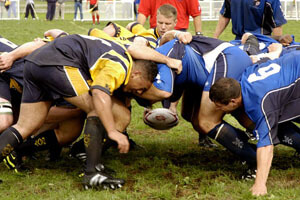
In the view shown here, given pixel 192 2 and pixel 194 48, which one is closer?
pixel 194 48

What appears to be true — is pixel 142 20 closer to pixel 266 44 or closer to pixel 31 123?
pixel 266 44

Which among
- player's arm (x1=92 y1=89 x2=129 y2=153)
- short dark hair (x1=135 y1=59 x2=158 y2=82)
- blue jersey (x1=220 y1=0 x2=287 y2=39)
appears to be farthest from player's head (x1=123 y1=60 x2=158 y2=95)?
blue jersey (x1=220 y1=0 x2=287 y2=39)

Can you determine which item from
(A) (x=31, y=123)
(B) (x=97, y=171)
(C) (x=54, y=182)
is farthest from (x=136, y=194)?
(A) (x=31, y=123)

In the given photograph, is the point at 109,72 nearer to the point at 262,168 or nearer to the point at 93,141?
the point at 93,141

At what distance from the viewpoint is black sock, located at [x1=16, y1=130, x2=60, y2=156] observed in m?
5.38

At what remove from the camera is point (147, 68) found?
4.68 meters

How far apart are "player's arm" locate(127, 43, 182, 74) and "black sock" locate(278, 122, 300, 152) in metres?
1.23

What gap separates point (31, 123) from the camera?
484cm

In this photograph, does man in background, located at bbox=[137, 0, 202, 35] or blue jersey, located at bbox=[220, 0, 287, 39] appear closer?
blue jersey, located at bbox=[220, 0, 287, 39]

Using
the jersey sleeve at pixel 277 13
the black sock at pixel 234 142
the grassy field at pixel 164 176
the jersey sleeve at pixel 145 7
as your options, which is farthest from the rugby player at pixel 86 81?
the jersey sleeve at pixel 145 7

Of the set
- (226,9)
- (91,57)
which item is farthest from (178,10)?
(91,57)

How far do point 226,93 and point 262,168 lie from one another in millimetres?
719

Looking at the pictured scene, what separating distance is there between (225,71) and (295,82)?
71 cm

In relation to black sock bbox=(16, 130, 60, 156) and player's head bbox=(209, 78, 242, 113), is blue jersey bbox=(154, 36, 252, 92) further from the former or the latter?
black sock bbox=(16, 130, 60, 156)
